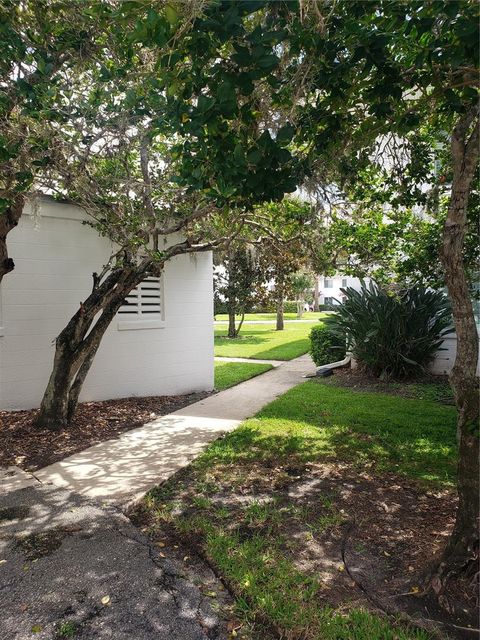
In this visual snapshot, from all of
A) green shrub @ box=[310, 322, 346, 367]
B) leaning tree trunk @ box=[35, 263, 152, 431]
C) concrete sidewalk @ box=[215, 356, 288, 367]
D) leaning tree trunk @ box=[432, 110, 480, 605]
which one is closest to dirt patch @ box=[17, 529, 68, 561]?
leaning tree trunk @ box=[432, 110, 480, 605]

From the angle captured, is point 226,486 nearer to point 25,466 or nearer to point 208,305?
point 25,466

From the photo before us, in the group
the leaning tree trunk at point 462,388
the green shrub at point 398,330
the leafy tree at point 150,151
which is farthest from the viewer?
the green shrub at point 398,330

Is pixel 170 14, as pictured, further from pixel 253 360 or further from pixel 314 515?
pixel 253 360

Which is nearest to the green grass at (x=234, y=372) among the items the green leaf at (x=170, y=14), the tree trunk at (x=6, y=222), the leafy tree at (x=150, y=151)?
the leafy tree at (x=150, y=151)

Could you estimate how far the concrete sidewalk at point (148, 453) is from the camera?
4367mm

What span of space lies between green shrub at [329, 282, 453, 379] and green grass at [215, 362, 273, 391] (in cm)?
263

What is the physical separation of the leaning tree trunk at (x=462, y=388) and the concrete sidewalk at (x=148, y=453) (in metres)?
2.61

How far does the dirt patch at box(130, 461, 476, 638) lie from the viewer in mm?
2680

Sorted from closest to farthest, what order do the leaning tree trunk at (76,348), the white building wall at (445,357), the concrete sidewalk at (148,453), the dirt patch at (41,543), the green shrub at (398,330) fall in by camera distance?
the dirt patch at (41,543) → the concrete sidewalk at (148,453) → the leaning tree trunk at (76,348) → the green shrub at (398,330) → the white building wall at (445,357)

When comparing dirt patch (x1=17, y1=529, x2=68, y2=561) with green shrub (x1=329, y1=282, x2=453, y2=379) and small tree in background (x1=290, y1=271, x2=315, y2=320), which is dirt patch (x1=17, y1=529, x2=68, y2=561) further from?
small tree in background (x1=290, y1=271, x2=315, y2=320)

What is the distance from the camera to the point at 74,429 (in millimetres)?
6312

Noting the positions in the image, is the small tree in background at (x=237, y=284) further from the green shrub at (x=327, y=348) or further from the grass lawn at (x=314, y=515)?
the grass lawn at (x=314, y=515)

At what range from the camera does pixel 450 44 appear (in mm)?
2994

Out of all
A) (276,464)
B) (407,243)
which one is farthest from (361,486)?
(407,243)
